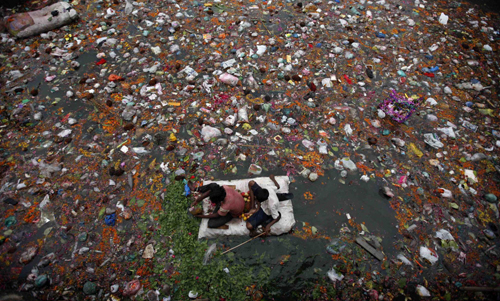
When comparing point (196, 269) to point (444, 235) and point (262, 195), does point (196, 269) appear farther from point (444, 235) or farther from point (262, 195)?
point (444, 235)

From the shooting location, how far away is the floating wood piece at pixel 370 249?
2.66 m

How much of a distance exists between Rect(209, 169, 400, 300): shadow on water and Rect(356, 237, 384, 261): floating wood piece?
0.05m

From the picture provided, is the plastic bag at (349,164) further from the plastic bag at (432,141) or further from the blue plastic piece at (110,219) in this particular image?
the blue plastic piece at (110,219)

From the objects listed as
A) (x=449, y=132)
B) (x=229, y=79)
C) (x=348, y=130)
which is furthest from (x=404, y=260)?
(x=229, y=79)

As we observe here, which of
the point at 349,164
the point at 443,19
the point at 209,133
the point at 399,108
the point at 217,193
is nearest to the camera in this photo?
A: the point at 217,193

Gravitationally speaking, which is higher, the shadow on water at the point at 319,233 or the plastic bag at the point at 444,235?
the shadow on water at the point at 319,233

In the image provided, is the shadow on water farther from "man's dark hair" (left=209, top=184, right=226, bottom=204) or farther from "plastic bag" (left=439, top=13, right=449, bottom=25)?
"plastic bag" (left=439, top=13, right=449, bottom=25)

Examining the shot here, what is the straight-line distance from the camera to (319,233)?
2.80m

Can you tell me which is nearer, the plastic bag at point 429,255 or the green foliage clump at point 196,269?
the green foliage clump at point 196,269

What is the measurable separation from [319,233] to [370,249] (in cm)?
55

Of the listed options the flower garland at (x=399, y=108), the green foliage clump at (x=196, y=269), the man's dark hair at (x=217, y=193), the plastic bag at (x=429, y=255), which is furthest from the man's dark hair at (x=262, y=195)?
the flower garland at (x=399, y=108)

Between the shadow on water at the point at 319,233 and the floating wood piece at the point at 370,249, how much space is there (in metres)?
0.05

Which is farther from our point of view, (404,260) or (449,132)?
(449,132)

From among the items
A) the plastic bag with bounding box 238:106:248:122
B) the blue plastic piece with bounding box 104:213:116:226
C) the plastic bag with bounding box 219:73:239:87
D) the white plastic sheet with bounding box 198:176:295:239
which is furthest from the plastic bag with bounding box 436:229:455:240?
the blue plastic piece with bounding box 104:213:116:226
